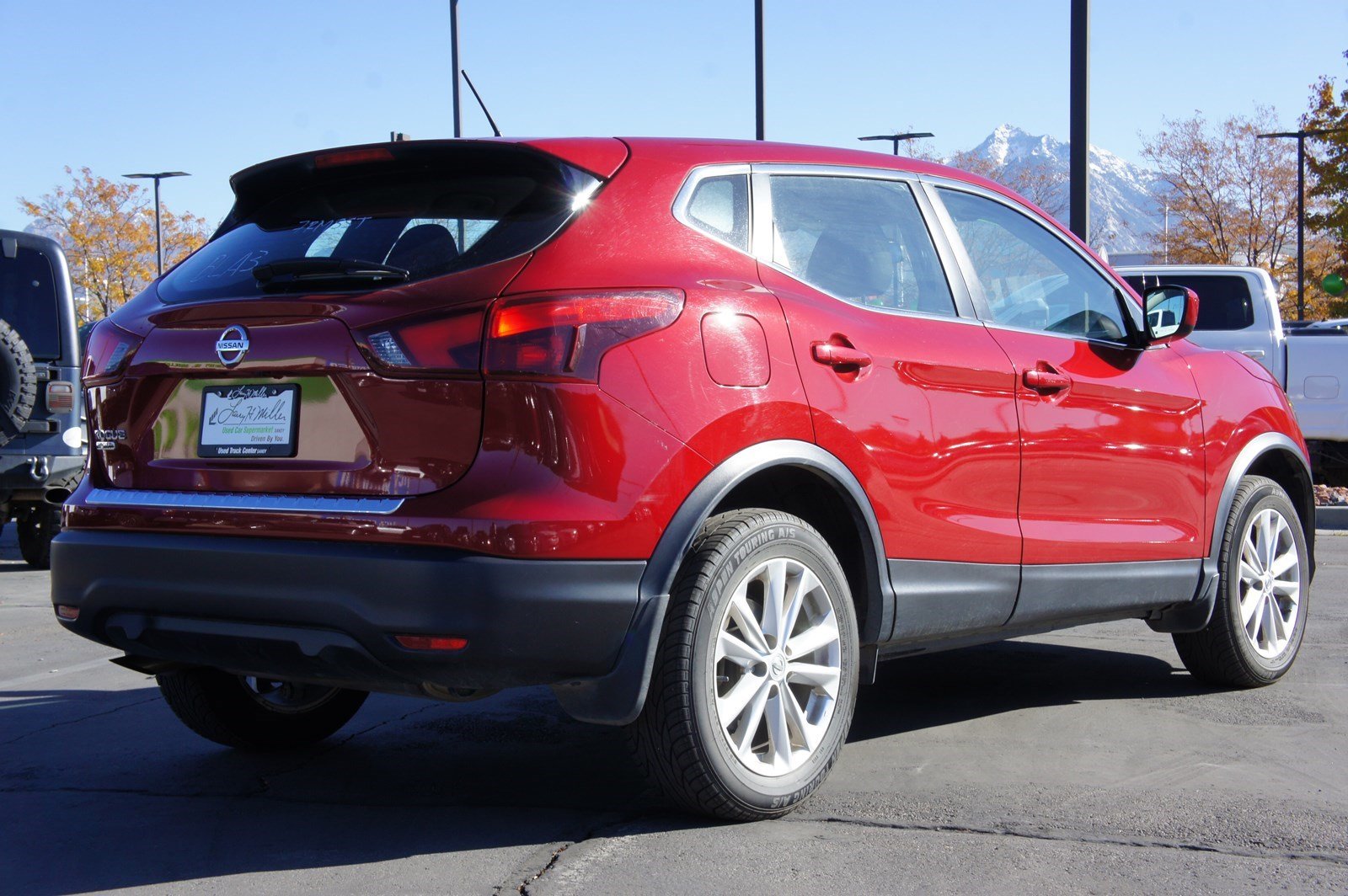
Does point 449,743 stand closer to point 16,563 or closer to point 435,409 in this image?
point 435,409

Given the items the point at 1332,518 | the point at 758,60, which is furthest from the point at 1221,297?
the point at 758,60

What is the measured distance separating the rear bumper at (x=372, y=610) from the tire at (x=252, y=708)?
83cm

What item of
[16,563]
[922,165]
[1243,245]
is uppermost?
[1243,245]

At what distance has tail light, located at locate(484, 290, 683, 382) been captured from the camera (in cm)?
333

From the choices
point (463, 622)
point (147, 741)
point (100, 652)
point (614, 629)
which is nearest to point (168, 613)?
point (463, 622)

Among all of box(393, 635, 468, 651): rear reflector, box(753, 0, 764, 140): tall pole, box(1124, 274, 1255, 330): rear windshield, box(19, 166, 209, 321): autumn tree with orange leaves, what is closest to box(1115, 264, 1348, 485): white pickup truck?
box(1124, 274, 1255, 330): rear windshield

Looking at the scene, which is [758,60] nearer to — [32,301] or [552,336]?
[32,301]

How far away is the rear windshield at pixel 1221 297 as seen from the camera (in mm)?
13008

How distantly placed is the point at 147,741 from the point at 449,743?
1.02m

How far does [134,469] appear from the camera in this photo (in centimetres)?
380

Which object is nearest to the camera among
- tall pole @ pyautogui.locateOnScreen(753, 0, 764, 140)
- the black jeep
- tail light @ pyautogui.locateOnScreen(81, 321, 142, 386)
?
tail light @ pyautogui.locateOnScreen(81, 321, 142, 386)

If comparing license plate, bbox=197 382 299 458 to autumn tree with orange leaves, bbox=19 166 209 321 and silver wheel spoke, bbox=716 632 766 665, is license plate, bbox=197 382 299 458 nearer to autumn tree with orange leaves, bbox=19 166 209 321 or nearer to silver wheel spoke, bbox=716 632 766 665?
silver wheel spoke, bbox=716 632 766 665

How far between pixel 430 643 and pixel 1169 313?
312 cm

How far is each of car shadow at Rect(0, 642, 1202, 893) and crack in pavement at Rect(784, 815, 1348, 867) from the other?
16.6 inches
